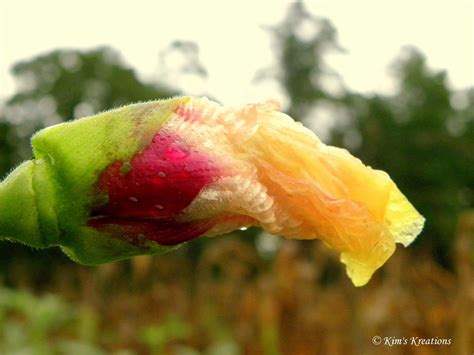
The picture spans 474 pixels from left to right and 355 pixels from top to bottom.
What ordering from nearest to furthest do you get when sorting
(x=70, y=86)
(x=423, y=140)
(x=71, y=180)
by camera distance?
(x=71, y=180) → (x=70, y=86) → (x=423, y=140)

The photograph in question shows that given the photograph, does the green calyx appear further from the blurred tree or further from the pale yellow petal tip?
the blurred tree

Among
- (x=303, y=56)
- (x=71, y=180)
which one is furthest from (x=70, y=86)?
(x=71, y=180)

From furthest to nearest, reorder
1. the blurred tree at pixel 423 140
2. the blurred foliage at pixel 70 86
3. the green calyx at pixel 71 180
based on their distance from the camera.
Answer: the blurred tree at pixel 423 140 < the blurred foliage at pixel 70 86 < the green calyx at pixel 71 180

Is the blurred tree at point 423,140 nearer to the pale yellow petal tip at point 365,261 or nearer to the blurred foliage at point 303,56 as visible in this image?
the blurred foliage at point 303,56

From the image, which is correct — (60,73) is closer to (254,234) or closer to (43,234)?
(254,234)

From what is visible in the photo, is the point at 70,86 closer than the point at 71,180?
No

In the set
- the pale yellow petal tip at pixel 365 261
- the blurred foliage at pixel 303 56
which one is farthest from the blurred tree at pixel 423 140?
the pale yellow petal tip at pixel 365 261

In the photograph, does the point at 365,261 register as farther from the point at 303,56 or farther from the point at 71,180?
the point at 303,56
